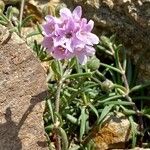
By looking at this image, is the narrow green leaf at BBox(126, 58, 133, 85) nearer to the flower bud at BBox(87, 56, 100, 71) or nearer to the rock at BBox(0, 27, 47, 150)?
the flower bud at BBox(87, 56, 100, 71)

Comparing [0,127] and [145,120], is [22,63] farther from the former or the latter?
[145,120]

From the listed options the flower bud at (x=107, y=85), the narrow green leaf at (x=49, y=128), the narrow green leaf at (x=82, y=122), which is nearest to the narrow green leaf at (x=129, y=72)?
the flower bud at (x=107, y=85)

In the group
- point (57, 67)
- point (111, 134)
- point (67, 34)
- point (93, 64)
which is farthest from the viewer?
point (111, 134)

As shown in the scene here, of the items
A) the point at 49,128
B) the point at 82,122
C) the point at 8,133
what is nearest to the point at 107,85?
the point at 82,122

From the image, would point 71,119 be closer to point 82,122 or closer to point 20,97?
point 82,122

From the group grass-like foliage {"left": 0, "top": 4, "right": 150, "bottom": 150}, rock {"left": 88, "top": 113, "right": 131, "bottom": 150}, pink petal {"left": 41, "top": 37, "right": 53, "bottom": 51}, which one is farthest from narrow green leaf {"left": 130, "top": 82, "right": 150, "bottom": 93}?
pink petal {"left": 41, "top": 37, "right": 53, "bottom": 51}

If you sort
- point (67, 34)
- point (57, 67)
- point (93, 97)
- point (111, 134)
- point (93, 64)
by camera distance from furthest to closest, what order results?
point (93, 97) < point (111, 134) < point (93, 64) < point (57, 67) < point (67, 34)
